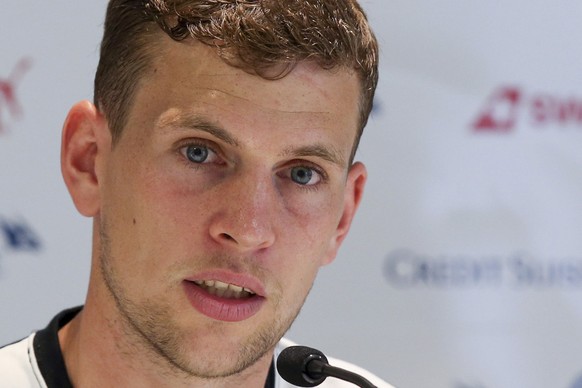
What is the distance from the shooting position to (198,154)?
172 cm

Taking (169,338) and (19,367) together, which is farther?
(19,367)

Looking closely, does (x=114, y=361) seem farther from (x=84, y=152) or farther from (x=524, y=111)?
(x=524, y=111)

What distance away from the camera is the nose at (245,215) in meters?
1.66

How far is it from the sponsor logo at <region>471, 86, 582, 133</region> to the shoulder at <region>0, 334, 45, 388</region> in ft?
4.76

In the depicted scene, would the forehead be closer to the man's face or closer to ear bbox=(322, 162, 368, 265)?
the man's face

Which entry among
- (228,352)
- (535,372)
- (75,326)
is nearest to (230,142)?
(228,352)

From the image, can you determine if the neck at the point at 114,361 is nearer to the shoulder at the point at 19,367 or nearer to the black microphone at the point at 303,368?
the shoulder at the point at 19,367

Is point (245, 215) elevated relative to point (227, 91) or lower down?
lower down

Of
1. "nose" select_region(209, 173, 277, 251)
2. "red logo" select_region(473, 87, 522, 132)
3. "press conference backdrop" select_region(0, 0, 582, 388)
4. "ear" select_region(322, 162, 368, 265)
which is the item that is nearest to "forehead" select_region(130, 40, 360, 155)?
"nose" select_region(209, 173, 277, 251)

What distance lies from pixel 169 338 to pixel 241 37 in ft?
1.69

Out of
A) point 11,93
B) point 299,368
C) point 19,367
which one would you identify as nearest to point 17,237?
point 11,93

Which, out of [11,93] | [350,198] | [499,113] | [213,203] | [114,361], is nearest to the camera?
[213,203]

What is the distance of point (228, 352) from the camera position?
5.74 ft

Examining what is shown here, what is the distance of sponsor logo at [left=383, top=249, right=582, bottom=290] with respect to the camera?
2826 millimetres
